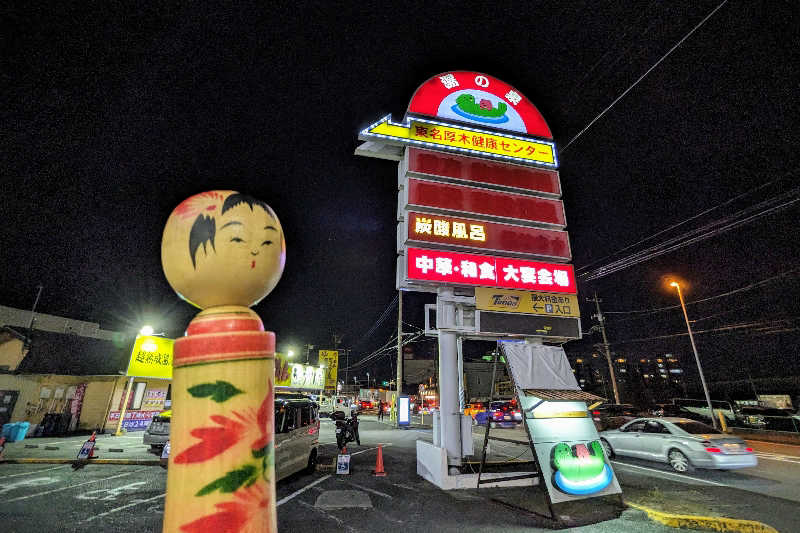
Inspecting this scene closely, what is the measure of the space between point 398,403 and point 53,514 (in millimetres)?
19568

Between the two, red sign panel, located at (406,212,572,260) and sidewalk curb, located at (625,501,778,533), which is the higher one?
red sign panel, located at (406,212,572,260)

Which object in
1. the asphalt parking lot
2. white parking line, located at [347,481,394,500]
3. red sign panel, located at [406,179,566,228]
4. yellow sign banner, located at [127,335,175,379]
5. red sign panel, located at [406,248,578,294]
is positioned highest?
red sign panel, located at [406,179,566,228]

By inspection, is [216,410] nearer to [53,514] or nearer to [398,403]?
[53,514]

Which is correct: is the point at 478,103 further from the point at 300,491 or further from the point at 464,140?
the point at 300,491

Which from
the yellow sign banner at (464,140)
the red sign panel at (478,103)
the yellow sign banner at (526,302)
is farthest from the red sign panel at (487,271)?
the red sign panel at (478,103)

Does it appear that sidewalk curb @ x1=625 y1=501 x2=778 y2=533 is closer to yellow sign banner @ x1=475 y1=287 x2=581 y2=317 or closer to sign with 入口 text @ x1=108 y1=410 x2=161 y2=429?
yellow sign banner @ x1=475 y1=287 x2=581 y2=317

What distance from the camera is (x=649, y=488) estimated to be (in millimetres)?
7512

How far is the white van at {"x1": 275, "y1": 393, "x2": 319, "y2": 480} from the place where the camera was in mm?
7719

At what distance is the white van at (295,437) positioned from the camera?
7.72 metres

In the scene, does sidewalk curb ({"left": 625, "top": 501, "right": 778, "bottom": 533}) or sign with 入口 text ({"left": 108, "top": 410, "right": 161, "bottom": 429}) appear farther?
sign with 入口 text ({"left": 108, "top": 410, "right": 161, "bottom": 429})

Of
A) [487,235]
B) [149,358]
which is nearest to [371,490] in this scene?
[487,235]

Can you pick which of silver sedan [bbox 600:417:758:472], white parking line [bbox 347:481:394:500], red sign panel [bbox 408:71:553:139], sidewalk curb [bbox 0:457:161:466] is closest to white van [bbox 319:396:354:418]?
sidewalk curb [bbox 0:457:161:466]

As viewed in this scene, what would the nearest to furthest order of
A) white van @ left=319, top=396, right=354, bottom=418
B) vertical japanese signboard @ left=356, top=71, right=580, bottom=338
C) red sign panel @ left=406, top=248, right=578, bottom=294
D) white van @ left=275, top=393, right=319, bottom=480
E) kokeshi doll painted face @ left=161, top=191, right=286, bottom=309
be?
1. kokeshi doll painted face @ left=161, top=191, right=286, bottom=309
2. white van @ left=275, top=393, right=319, bottom=480
3. red sign panel @ left=406, top=248, right=578, bottom=294
4. vertical japanese signboard @ left=356, top=71, right=580, bottom=338
5. white van @ left=319, top=396, right=354, bottom=418

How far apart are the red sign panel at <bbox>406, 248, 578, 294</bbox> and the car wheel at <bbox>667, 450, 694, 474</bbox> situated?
5178 mm
